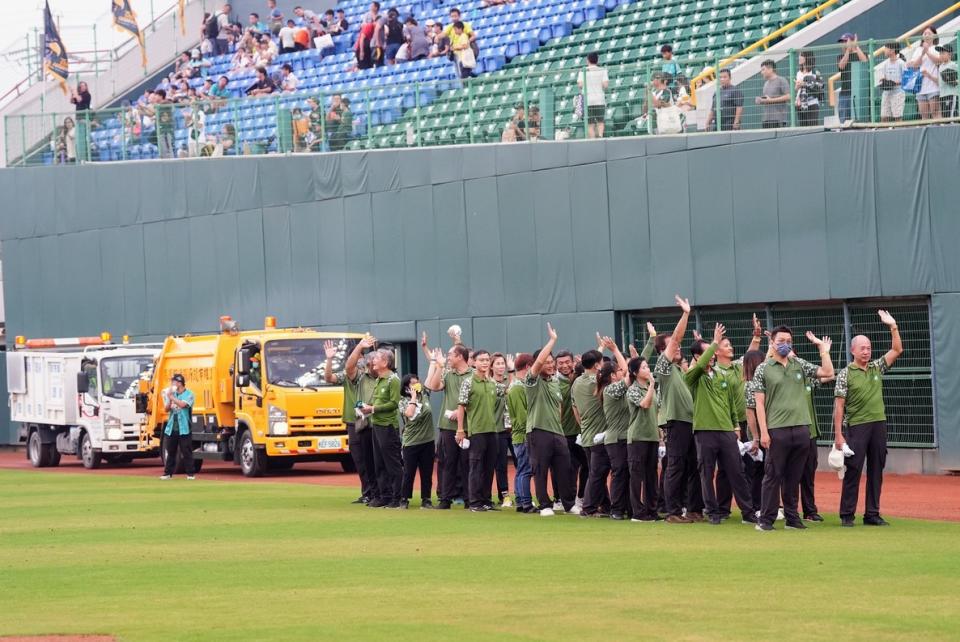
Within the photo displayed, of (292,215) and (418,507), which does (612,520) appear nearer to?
(418,507)

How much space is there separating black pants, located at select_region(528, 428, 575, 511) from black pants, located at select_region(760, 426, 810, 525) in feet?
10.7

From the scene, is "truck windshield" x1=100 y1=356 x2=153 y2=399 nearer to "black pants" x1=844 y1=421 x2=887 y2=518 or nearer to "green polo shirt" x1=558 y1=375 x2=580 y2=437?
"green polo shirt" x1=558 y1=375 x2=580 y2=437

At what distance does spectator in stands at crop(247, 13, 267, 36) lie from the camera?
48000 mm

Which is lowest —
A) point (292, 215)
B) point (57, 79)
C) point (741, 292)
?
point (741, 292)

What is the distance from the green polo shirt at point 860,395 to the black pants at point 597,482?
3009 millimetres

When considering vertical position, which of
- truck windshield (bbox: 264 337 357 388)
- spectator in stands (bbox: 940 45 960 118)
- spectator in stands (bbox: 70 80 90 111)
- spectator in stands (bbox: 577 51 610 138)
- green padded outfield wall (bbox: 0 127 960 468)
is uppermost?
spectator in stands (bbox: 70 80 90 111)

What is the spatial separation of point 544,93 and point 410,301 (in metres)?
5.92

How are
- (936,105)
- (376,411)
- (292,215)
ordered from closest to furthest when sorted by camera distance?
(376,411) < (936,105) < (292,215)

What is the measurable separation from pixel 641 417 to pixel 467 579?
510cm

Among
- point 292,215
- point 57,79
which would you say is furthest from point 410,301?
point 57,79

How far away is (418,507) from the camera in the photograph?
20.7 m

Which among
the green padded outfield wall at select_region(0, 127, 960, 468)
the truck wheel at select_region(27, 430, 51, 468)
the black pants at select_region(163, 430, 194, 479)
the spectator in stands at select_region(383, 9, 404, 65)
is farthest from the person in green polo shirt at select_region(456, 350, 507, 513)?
the spectator in stands at select_region(383, 9, 404, 65)

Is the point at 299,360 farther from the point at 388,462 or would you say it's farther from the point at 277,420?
the point at 388,462

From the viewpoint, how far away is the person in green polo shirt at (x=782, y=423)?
1574 centimetres
